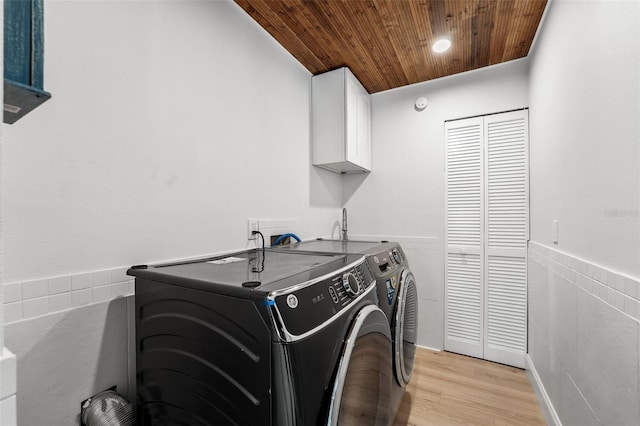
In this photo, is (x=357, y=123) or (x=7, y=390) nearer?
(x=7, y=390)

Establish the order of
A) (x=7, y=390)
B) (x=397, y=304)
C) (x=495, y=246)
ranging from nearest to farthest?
1. (x=7, y=390)
2. (x=397, y=304)
3. (x=495, y=246)

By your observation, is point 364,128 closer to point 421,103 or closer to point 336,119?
point 336,119

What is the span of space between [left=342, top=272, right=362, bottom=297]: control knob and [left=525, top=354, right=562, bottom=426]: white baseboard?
53.9 inches

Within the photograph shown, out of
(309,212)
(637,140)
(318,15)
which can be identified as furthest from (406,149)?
(637,140)

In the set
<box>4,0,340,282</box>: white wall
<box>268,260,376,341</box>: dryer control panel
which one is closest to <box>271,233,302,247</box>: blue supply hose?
<box>4,0,340,282</box>: white wall

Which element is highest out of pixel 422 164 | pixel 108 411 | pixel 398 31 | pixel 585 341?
pixel 398 31

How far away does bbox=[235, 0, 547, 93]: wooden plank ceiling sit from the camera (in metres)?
1.64

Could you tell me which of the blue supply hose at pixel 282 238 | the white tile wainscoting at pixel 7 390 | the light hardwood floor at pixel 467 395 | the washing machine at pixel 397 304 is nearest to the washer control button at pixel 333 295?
the washing machine at pixel 397 304

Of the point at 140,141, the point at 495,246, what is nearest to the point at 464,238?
the point at 495,246

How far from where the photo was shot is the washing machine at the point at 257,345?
730 millimetres

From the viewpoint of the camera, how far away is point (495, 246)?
230 cm

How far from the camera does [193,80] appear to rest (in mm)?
1386

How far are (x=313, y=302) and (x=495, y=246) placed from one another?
204 cm

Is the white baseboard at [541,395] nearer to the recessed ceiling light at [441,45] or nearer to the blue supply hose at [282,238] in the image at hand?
the blue supply hose at [282,238]
